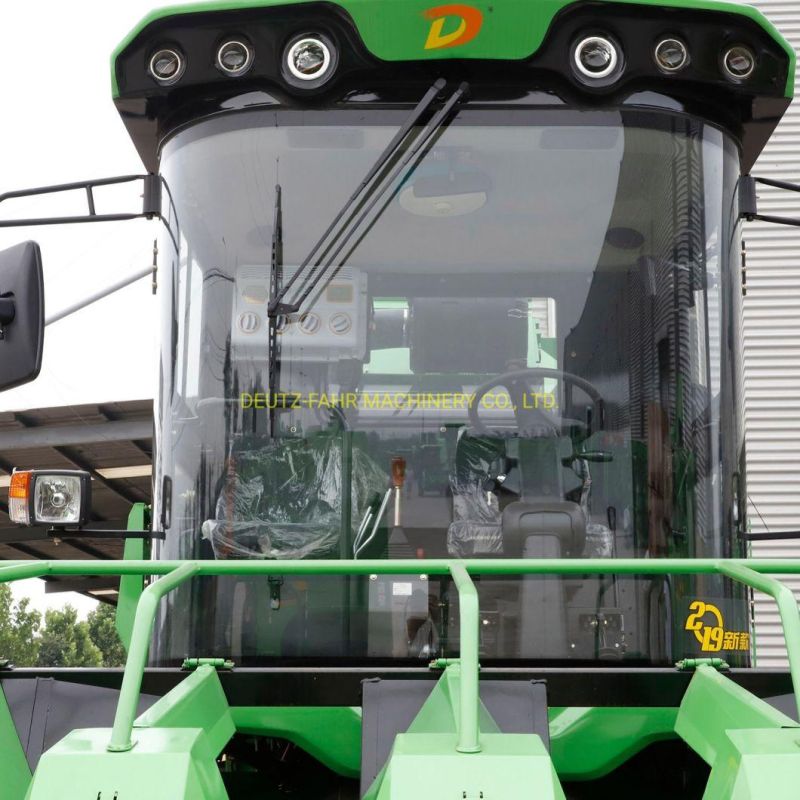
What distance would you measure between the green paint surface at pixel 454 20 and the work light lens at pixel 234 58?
0.11 meters

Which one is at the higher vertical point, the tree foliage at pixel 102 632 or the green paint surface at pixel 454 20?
the tree foliage at pixel 102 632

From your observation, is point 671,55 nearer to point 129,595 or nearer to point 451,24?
point 451,24

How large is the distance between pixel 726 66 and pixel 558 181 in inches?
24.8

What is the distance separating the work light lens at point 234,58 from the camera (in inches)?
146

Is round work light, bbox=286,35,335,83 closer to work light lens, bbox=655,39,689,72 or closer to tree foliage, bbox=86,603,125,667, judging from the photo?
work light lens, bbox=655,39,689,72

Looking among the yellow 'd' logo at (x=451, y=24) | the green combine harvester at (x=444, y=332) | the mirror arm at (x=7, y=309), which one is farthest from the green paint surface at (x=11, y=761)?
the yellow 'd' logo at (x=451, y=24)

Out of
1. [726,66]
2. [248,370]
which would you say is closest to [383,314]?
[248,370]

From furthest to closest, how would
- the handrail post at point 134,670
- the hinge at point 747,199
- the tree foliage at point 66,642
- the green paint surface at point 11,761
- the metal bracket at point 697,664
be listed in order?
the tree foliage at point 66,642 < the hinge at point 747,199 < the metal bracket at point 697,664 < the green paint surface at point 11,761 < the handrail post at point 134,670

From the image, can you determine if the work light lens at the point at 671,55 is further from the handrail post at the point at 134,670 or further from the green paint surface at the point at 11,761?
the green paint surface at the point at 11,761

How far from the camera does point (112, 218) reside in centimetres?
374

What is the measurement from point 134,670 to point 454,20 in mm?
2202

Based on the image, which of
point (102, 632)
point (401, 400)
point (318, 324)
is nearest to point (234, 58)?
point (318, 324)

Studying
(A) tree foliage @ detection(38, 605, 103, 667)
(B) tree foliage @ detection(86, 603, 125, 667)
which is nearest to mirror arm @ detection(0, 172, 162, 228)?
(A) tree foliage @ detection(38, 605, 103, 667)

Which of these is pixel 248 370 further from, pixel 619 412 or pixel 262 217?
pixel 619 412
